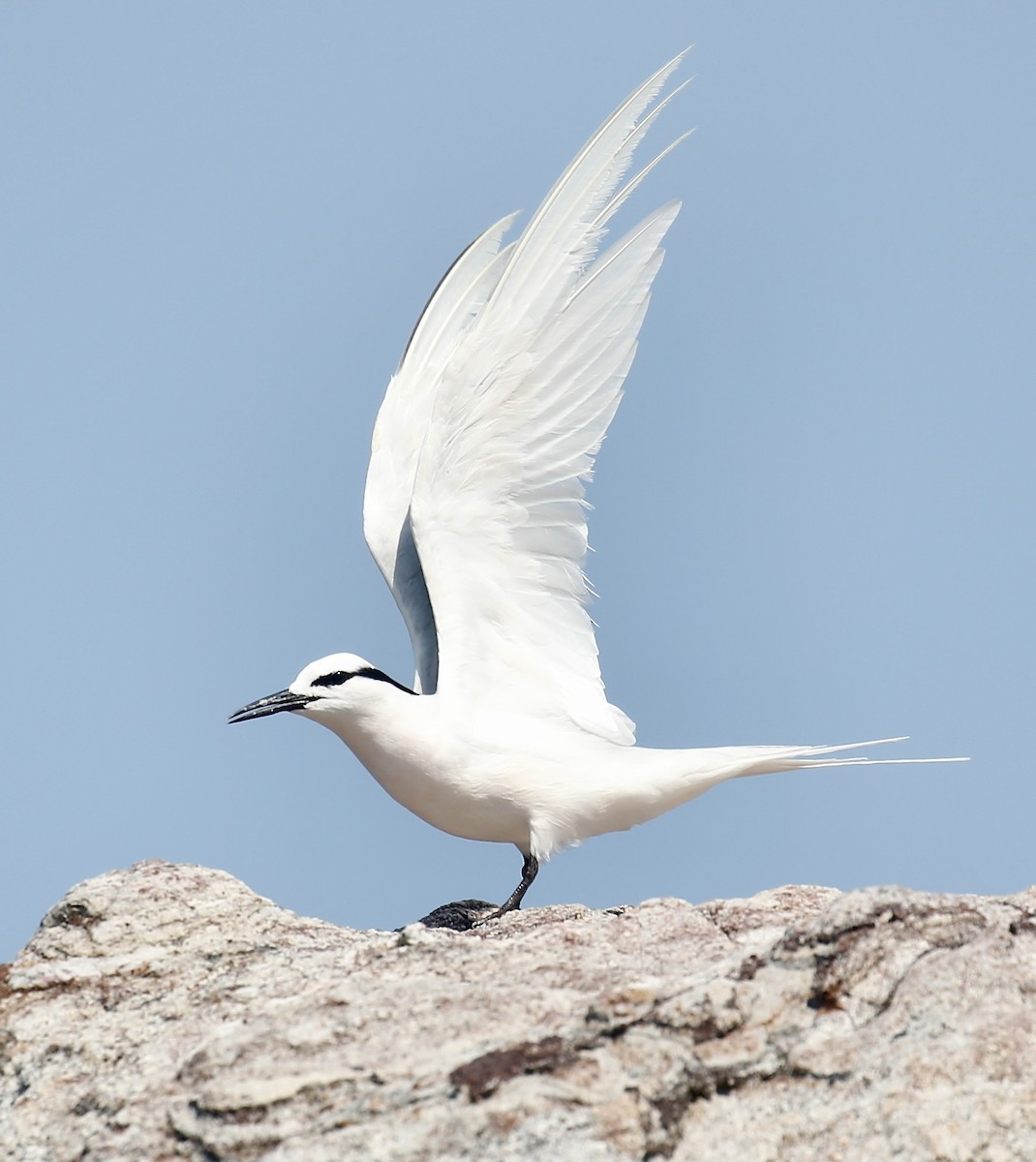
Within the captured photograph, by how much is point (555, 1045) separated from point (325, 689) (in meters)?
4.52

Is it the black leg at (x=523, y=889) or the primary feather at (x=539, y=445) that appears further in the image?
the primary feather at (x=539, y=445)

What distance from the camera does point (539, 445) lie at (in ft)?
31.7

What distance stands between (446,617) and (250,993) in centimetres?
387

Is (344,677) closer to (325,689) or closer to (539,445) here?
(325,689)

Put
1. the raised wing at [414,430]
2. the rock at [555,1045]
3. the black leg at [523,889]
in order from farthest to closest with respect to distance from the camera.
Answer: the raised wing at [414,430] → the black leg at [523,889] → the rock at [555,1045]

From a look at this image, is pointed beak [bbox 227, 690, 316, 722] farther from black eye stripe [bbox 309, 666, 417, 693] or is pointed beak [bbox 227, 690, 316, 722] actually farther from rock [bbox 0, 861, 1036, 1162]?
rock [bbox 0, 861, 1036, 1162]

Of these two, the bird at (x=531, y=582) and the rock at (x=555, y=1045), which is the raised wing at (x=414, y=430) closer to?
the bird at (x=531, y=582)

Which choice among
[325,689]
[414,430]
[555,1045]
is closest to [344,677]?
[325,689]

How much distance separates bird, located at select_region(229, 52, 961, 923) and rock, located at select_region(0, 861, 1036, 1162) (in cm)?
278

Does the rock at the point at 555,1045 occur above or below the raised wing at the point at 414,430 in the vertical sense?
below

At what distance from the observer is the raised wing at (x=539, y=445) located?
956 cm

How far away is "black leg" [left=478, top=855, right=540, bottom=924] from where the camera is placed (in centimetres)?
868

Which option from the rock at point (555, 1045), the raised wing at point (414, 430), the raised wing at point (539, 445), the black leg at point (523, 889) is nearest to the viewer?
the rock at point (555, 1045)

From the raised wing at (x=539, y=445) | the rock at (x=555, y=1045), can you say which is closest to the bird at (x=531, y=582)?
the raised wing at (x=539, y=445)
